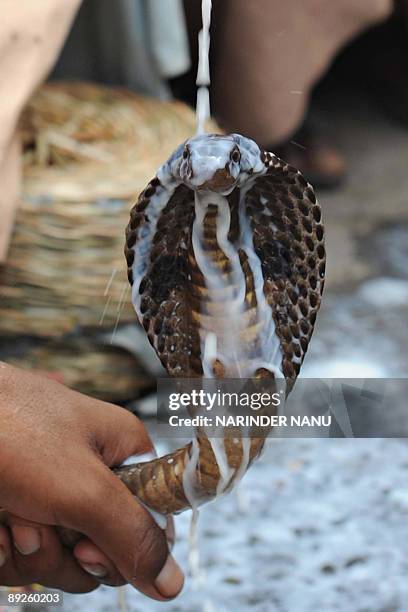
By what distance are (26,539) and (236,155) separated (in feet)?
1.47

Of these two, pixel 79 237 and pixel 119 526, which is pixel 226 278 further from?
pixel 79 237

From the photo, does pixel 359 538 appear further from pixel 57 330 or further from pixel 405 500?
pixel 57 330

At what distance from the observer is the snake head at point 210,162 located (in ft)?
1.99

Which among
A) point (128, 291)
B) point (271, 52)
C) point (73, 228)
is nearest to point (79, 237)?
point (73, 228)

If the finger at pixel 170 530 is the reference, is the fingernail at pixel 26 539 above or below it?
above

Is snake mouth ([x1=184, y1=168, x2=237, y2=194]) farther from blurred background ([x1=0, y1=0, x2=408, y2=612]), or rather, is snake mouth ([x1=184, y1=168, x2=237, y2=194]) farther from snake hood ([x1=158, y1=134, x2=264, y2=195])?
blurred background ([x1=0, y1=0, x2=408, y2=612])

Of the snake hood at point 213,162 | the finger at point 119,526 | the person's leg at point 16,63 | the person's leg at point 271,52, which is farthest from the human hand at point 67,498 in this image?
the person's leg at point 271,52

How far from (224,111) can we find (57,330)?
0.86 meters

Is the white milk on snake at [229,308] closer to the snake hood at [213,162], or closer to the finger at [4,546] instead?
the snake hood at [213,162]

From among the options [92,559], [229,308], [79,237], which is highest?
[229,308]

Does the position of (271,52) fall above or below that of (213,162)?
below

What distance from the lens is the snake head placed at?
61cm

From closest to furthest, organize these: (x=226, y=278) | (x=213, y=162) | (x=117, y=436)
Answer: (x=213, y=162)
(x=226, y=278)
(x=117, y=436)

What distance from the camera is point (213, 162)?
60 centimetres
